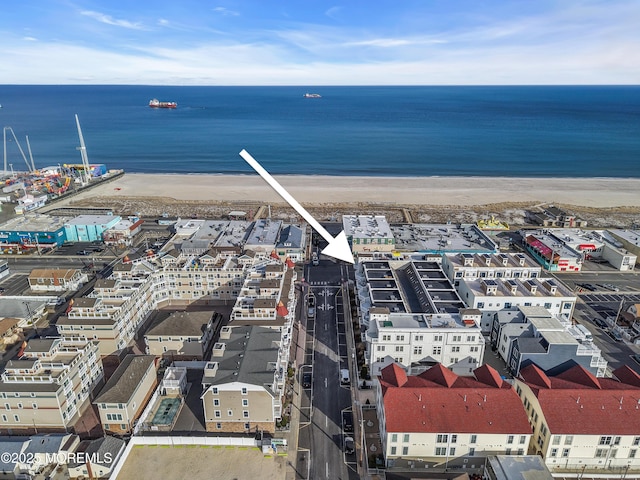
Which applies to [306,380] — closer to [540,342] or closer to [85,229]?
[540,342]

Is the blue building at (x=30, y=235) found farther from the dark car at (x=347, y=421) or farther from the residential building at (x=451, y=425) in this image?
the residential building at (x=451, y=425)

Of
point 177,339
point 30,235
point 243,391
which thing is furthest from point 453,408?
point 30,235

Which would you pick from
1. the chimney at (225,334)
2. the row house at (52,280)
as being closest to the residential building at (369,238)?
the chimney at (225,334)

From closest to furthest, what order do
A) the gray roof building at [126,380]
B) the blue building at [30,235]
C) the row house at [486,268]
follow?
the gray roof building at [126,380], the row house at [486,268], the blue building at [30,235]

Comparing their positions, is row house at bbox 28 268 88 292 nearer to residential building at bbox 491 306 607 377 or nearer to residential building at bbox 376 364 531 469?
residential building at bbox 376 364 531 469

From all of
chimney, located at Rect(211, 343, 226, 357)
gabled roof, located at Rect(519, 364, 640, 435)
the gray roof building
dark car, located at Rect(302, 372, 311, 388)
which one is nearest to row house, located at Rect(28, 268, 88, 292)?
the gray roof building

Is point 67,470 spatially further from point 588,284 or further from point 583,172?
point 583,172

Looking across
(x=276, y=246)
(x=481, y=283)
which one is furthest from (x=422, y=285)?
(x=276, y=246)
